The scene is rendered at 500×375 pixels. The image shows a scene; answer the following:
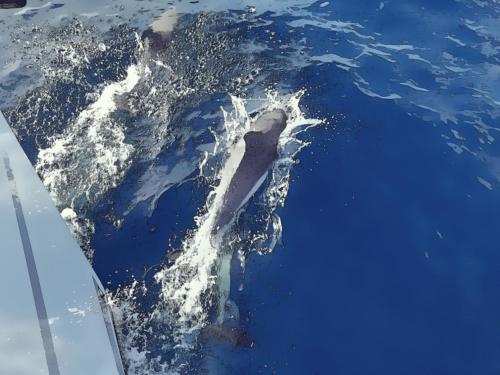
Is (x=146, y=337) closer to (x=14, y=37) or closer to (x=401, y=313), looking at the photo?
(x=401, y=313)

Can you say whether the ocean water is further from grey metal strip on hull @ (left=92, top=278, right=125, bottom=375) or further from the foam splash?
grey metal strip on hull @ (left=92, top=278, right=125, bottom=375)

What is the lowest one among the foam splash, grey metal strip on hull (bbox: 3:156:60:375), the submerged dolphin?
the foam splash

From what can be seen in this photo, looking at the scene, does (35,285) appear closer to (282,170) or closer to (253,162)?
(253,162)

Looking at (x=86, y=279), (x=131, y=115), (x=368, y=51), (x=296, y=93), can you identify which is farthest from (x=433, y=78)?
(x=86, y=279)

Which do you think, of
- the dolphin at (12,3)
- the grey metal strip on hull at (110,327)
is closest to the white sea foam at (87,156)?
the dolphin at (12,3)

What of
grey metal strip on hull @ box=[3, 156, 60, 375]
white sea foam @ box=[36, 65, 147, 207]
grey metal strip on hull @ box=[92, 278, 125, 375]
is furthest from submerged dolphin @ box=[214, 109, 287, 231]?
grey metal strip on hull @ box=[3, 156, 60, 375]

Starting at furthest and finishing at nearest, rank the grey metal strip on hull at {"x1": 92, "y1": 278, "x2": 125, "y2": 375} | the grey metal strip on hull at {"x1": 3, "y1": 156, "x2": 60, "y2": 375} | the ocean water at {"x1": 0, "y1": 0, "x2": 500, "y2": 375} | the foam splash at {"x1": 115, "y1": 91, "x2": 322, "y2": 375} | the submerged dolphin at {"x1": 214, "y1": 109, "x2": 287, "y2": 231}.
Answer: the submerged dolphin at {"x1": 214, "y1": 109, "x2": 287, "y2": 231}, the ocean water at {"x1": 0, "y1": 0, "x2": 500, "y2": 375}, the foam splash at {"x1": 115, "y1": 91, "x2": 322, "y2": 375}, the grey metal strip on hull at {"x1": 92, "y1": 278, "x2": 125, "y2": 375}, the grey metal strip on hull at {"x1": 3, "y1": 156, "x2": 60, "y2": 375}
